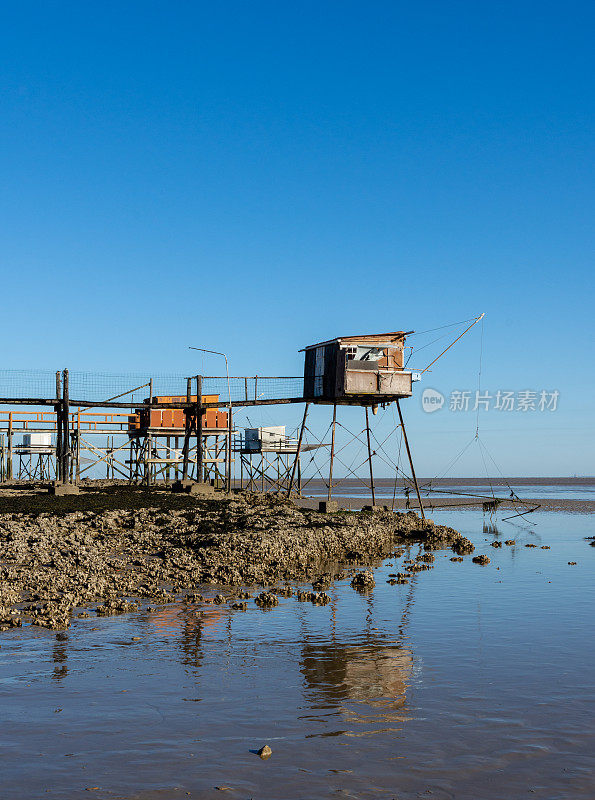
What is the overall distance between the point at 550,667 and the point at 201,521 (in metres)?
14.5

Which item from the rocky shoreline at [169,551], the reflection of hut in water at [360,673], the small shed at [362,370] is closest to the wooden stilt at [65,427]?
the rocky shoreline at [169,551]

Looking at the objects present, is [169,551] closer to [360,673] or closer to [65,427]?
[360,673]

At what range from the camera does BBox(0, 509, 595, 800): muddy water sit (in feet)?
22.2

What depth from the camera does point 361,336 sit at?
3161cm

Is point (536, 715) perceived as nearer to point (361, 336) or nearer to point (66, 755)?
point (66, 755)

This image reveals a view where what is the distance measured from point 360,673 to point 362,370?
2157 centimetres

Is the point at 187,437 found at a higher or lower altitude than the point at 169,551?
higher

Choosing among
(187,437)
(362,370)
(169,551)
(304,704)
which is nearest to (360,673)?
(304,704)

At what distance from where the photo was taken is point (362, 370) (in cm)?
3109

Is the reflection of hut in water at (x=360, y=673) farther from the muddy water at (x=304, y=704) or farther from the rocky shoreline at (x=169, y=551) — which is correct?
the rocky shoreline at (x=169, y=551)

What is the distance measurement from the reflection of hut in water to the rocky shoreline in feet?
11.1

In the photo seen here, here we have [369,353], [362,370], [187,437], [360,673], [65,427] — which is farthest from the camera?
[187,437]

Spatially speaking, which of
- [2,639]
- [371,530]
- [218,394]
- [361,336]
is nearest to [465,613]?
[2,639]

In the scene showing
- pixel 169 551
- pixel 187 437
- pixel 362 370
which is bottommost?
pixel 169 551
